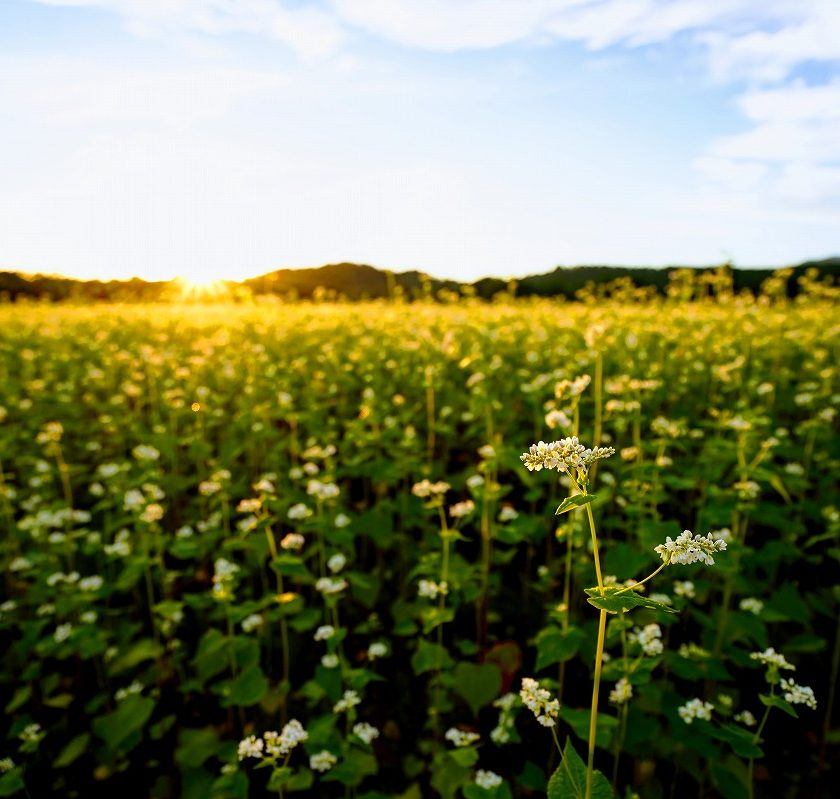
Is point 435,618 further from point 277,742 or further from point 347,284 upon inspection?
point 347,284

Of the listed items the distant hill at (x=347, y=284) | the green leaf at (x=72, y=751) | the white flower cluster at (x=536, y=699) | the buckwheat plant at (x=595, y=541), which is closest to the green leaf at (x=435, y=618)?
the white flower cluster at (x=536, y=699)

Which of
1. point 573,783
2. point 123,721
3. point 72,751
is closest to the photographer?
point 573,783

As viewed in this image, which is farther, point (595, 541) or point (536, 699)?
point (536, 699)

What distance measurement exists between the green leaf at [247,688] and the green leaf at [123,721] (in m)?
0.52

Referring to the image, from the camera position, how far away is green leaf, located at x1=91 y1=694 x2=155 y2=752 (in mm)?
2781

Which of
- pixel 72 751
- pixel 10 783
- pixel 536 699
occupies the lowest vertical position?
pixel 72 751

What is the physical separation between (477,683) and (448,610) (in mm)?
538

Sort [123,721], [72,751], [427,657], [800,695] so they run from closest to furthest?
[800,695] → [427,657] → [123,721] → [72,751]

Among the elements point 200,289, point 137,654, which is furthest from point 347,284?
point 137,654

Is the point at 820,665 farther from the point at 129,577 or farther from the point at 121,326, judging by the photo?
the point at 121,326

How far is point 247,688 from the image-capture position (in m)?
2.62

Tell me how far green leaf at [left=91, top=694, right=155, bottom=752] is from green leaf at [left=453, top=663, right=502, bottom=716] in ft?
4.98

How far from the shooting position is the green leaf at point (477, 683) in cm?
279

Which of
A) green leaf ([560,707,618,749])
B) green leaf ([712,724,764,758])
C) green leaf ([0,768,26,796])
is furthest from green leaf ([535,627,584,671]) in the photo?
green leaf ([0,768,26,796])
